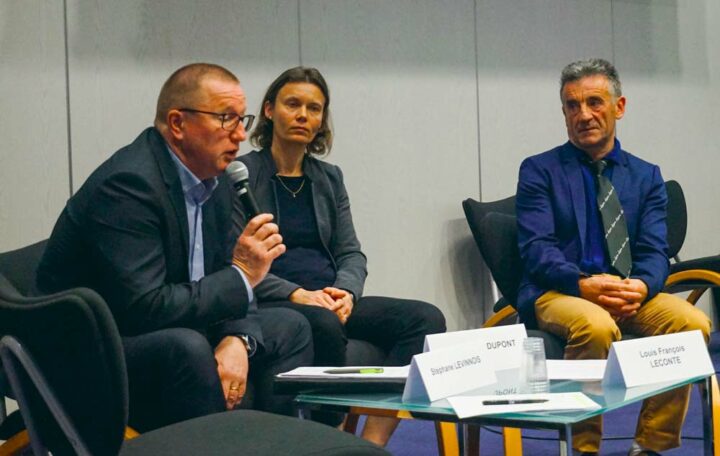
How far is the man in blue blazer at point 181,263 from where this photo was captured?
2475 millimetres

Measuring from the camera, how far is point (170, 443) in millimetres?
1862

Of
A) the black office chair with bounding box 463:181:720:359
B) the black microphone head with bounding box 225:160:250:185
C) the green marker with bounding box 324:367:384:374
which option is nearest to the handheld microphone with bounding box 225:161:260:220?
the black microphone head with bounding box 225:160:250:185

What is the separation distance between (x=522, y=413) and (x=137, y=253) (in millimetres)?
1092

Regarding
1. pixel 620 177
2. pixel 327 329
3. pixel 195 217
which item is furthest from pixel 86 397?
pixel 620 177

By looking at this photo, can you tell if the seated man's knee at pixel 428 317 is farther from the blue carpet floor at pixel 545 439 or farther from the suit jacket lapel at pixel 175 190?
the suit jacket lapel at pixel 175 190

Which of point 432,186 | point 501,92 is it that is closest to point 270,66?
point 432,186

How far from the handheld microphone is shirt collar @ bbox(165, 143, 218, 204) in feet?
0.26

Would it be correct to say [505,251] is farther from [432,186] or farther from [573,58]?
[573,58]

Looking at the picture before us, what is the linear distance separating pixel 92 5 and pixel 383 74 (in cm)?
146

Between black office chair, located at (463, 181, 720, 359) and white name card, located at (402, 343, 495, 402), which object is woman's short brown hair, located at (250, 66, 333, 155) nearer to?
black office chair, located at (463, 181, 720, 359)

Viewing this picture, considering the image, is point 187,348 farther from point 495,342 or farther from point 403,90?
point 403,90

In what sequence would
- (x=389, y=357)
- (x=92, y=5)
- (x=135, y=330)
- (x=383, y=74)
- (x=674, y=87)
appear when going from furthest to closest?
(x=674, y=87), (x=383, y=74), (x=92, y=5), (x=389, y=357), (x=135, y=330)

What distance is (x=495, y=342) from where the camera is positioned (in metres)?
2.35

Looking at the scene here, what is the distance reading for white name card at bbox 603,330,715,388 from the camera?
92.7 inches
